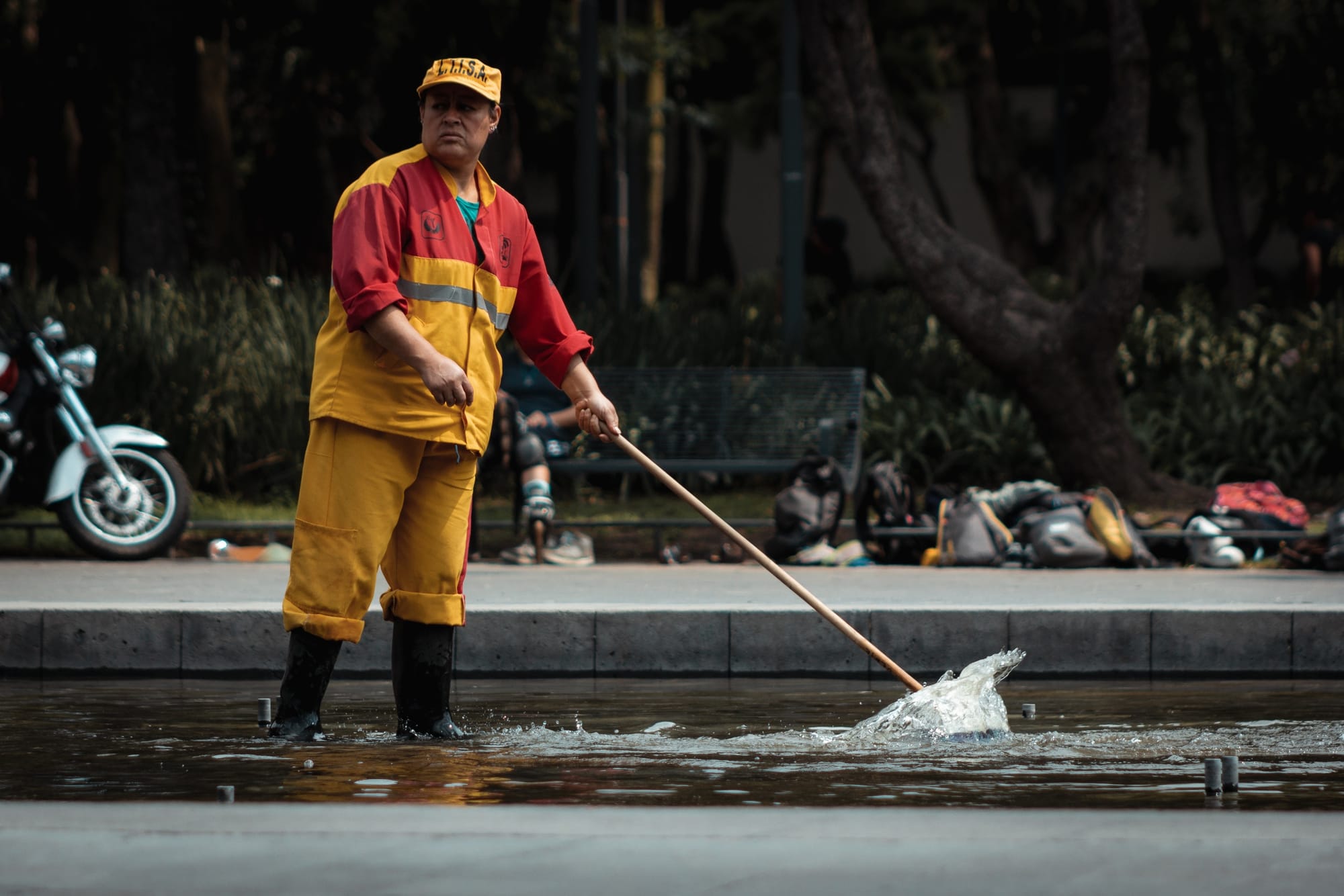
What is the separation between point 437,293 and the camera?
519 centimetres

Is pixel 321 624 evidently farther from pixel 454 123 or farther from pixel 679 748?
pixel 454 123

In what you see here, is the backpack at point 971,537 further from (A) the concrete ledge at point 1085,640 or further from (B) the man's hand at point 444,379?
(B) the man's hand at point 444,379

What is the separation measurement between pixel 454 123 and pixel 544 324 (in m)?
0.67

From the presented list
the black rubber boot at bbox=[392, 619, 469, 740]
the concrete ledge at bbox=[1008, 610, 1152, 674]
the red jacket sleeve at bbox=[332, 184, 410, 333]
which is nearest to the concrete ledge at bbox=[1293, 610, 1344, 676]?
the concrete ledge at bbox=[1008, 610, 1152, 674]

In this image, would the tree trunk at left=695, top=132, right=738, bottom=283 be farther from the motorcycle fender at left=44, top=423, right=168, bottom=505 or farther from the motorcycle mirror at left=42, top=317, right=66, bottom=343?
the motorcycle fender at left=44, top=423, right=168, bottom=505

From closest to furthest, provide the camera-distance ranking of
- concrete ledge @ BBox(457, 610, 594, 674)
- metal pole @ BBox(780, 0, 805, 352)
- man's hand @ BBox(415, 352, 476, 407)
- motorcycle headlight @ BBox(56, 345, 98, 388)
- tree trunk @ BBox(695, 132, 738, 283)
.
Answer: man's hand @ BBox(415, 352, 476, 407) < concrete ledge @ BBox(457, 610, 594, 674) < motorcycle headlight @ BBox(56, 345, 98, 388) < metal pole @ BBox(780, 0, 805, 352) < tree trunk @ BBox(695, 132, 738, 283)

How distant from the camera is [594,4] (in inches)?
622

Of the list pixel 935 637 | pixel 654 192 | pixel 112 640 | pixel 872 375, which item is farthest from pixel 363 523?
pixel 654 192

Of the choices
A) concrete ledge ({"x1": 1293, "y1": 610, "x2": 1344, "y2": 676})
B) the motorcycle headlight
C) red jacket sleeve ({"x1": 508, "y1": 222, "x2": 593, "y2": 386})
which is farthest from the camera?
the motorcycle headlight

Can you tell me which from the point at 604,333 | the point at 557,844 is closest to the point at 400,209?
the point at 557,844

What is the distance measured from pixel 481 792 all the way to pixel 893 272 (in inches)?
1137

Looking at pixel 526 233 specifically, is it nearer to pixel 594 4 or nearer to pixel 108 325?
pixel 108 325

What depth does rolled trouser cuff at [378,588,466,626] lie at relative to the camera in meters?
5.34

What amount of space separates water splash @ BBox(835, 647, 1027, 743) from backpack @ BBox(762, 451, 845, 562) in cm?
427
